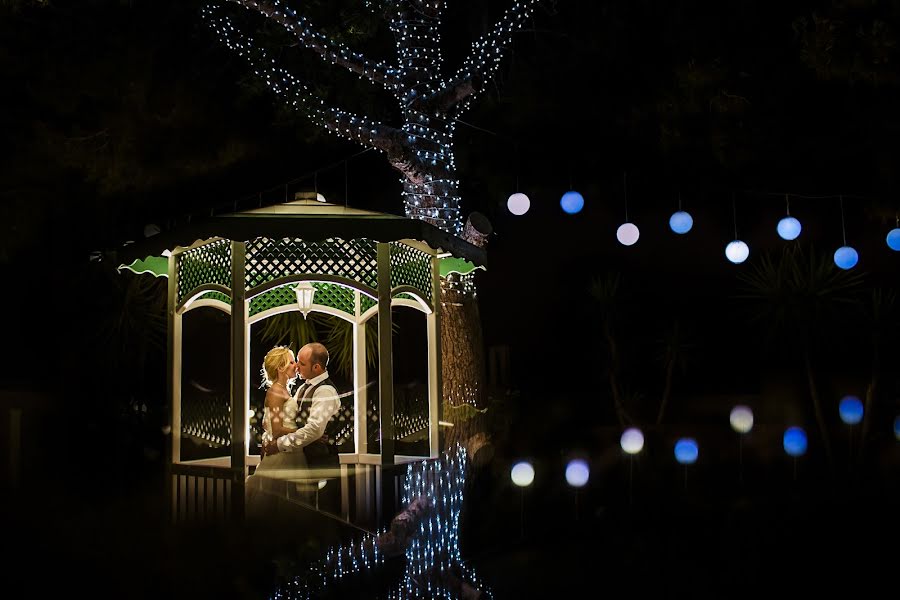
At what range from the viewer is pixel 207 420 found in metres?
8.50

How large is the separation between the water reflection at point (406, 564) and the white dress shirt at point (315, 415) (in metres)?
1.44

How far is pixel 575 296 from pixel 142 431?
20.6 feet

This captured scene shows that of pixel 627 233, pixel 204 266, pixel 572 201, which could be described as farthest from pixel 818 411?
pixel 204 266

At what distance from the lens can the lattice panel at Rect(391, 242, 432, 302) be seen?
25.5 ft

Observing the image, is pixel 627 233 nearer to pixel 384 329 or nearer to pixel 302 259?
pixel 384 329

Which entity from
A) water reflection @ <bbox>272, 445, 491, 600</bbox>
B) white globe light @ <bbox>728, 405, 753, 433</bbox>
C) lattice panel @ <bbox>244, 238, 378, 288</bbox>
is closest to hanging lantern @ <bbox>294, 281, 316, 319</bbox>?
lattice panel @ <bbox>244, 238, 378, 288</bbox>

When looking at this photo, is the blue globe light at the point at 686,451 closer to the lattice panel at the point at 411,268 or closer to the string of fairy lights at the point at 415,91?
the lattice panel at the point at 411,268

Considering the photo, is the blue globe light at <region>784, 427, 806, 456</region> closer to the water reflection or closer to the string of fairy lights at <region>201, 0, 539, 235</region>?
the water reflection

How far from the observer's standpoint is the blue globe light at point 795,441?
8.55m

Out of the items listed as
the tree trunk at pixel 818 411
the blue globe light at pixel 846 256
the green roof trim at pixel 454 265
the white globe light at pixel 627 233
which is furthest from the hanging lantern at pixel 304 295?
the blue globe light at pixel 846 256

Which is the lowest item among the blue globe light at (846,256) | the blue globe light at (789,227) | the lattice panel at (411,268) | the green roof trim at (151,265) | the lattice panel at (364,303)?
the lattice panel at (364,303)

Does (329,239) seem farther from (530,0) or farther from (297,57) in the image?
(297,57)

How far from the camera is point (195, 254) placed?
25.7 feet

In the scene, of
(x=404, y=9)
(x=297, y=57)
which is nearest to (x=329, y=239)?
(x=404, y=9)
